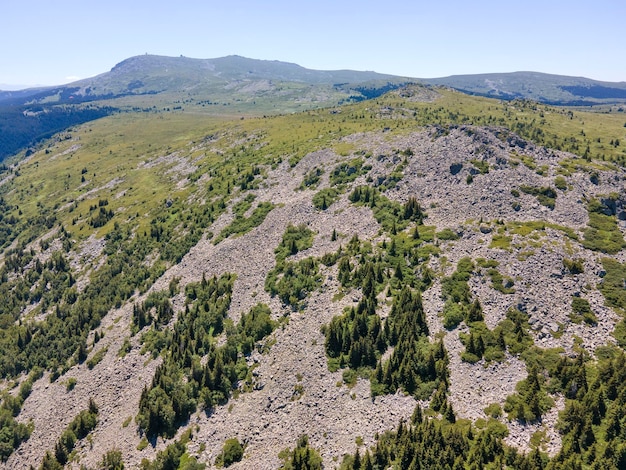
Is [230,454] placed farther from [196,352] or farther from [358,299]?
[358,299]

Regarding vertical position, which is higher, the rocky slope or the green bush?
the rocky slope

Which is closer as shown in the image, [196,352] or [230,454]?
[230,454]

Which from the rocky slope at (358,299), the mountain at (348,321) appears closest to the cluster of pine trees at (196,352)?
the mountain at (348,321)

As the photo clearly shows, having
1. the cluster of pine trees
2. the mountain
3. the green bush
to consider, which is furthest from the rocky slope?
the cluster of pine trees

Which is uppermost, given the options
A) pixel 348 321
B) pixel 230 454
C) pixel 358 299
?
pixel 358 299

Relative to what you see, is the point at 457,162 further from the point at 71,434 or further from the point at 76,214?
the point at 76,214

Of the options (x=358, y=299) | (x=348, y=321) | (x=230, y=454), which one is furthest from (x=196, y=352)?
(x=358, y=299)

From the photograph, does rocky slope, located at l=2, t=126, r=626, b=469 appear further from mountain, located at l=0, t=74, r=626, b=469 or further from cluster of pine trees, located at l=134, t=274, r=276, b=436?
cluster of pine trees, located at l=134, t=274, r=276, b=436

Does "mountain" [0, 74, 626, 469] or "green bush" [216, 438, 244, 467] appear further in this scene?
"green bush" [216, 438, 244, 467]

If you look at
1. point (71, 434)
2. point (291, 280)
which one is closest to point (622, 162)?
point (291, 280)

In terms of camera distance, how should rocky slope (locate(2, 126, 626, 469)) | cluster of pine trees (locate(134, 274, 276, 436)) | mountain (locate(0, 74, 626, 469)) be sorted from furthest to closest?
1. cluster of pine trees (locate(134, 274, 276, 436))
2. rocky slope (locate(2, 126, 626, 469))
3. mountain (locate(0, 74, 626, 469))

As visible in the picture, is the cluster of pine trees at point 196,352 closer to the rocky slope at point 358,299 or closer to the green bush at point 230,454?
the rocky slope at point 358,299
